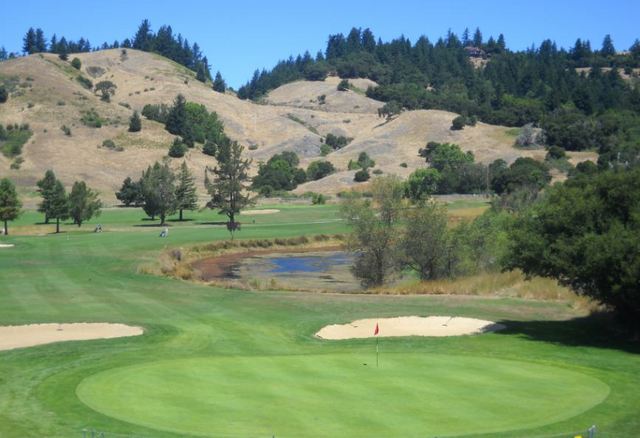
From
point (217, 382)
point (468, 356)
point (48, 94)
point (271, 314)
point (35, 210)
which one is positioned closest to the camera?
point (217, 382)

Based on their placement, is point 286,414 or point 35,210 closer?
point 286,414

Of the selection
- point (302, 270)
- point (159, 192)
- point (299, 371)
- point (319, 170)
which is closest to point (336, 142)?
point (319, 170)

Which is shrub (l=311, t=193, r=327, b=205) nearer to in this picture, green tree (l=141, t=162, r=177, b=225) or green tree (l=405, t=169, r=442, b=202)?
green tree (l=405, t=169, r=442, b=202)

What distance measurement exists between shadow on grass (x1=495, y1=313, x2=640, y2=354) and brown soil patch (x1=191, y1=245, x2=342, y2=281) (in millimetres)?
29056

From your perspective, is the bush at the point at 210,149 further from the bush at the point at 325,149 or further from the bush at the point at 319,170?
the bush at the point at 325,149

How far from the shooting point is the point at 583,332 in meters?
32.4

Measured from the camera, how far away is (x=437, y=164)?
508ft

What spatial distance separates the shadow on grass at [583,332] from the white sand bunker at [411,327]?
3.49ft

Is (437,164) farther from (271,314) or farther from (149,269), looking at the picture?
(271,314)

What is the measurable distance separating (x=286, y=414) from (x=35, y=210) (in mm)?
96269

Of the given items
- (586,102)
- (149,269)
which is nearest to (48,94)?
(586,102)

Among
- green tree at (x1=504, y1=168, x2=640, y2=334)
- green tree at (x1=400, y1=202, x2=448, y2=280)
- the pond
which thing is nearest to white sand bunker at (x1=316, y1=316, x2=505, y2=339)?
green tree at (x1=504, y1=168, x2=640, y2=334)

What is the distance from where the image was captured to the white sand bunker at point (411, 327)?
3225 cm

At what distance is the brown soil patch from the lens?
212ft
